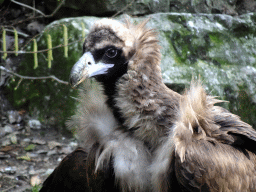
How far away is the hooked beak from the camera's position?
2027 millimetres

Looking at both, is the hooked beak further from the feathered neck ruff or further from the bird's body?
the feathered neck ruff

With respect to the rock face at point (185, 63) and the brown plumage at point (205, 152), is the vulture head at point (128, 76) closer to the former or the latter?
the brown plumage at point (205, 152)

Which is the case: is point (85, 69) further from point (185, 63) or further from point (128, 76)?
point (185, 63)

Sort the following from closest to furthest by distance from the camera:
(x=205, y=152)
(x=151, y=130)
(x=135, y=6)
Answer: (x=205, y=152) < (x=151, y=130) < (x=135, y=6)

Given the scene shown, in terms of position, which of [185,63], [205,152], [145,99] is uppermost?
[145,99]

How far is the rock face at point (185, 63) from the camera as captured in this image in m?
4.96

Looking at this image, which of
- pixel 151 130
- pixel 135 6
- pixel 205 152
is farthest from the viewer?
pixel 135 6

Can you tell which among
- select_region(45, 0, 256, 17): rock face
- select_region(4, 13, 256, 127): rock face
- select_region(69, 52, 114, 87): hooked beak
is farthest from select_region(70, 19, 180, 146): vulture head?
select_region(45, 0, 256, 17): rock face

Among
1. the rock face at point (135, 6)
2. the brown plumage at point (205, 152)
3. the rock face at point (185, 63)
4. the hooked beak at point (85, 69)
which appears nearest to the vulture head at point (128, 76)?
the hooked beak at point (85, 69)

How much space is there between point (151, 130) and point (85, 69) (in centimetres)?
59

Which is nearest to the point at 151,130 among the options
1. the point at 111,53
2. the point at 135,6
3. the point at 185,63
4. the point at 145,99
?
the point at 145,99

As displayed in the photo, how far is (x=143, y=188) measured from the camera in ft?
7.36

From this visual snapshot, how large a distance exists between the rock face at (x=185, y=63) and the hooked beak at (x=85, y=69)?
2.70 metres

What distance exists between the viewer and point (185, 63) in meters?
5.05
